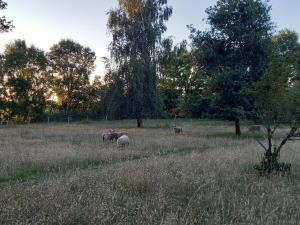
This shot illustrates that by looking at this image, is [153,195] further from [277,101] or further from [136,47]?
[136,47]

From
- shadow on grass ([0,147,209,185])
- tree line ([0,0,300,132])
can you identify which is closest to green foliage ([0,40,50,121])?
tree line ([0,0,300,132])

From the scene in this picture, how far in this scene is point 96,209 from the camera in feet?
23.8

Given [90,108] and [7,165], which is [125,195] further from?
[90,108]

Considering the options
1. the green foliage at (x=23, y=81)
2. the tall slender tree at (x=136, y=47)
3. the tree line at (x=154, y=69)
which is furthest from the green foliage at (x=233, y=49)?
the green foliage at (x=23, y=81)

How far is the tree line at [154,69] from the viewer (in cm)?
2869

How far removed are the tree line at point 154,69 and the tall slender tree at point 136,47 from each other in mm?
111

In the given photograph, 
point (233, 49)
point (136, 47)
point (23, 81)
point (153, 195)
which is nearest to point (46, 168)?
point (153, 195)

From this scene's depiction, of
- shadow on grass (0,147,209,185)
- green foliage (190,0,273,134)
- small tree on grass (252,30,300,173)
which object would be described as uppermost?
green foliage (190,0,273,134)

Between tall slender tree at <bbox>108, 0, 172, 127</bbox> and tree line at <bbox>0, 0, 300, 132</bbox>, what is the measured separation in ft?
0.36

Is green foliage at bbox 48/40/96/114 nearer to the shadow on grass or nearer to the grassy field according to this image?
the shadow on grass

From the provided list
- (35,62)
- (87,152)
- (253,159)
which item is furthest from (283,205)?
(35,62)

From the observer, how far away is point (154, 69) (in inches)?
1614

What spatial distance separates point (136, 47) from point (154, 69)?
3.17 meters

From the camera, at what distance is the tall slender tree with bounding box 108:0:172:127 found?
40.2 meters
